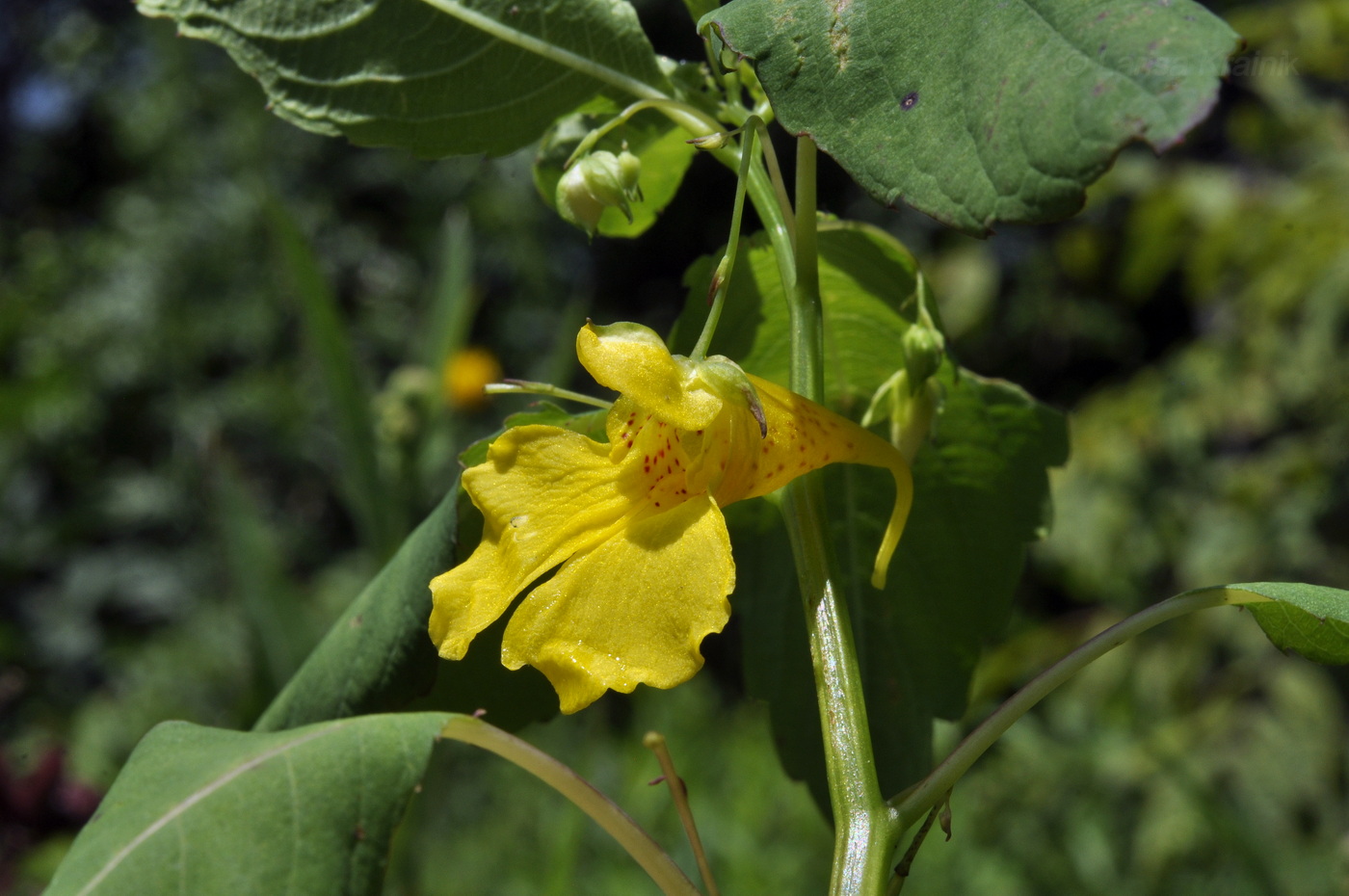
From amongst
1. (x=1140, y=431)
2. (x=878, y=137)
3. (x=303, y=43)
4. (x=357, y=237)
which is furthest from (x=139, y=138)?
(x=878, y=137)

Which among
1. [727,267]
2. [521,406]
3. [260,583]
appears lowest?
[521,406]

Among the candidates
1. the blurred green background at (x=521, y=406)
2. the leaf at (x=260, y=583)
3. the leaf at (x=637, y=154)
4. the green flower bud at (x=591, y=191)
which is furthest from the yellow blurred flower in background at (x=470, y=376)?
the green flower bud at (x=591, y=191)

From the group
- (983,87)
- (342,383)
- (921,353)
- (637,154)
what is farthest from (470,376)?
(983,87)

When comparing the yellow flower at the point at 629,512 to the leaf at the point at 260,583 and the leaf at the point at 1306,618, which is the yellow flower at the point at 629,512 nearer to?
the leaf at the point at 1306,618

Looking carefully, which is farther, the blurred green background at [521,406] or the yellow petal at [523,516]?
the blurred green background at [521,406]

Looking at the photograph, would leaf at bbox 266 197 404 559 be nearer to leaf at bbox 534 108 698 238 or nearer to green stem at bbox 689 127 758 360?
leaf at bbox 534 108 698 238

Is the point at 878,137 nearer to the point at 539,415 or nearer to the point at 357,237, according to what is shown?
the point at 539,415

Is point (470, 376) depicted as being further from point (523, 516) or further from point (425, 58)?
point (523, 516)
